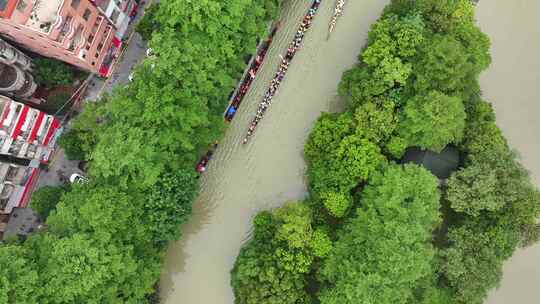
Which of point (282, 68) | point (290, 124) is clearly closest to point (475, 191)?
point (290, 124)

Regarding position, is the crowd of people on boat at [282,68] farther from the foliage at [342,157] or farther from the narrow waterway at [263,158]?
the foliage at [342,157]

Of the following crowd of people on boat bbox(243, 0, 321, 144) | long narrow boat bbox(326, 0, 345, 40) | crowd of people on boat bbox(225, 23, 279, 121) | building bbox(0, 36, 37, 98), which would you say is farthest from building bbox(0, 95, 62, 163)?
long narrow boat bbox(326, 0, 345, 40)

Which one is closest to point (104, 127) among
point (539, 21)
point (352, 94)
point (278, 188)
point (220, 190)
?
point (220, 190)

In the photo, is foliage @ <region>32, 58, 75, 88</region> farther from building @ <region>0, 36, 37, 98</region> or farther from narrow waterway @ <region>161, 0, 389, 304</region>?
narrow waterway @ <region>161, 0, 389, 304</region>

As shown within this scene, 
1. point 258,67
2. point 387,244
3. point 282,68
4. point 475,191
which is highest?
point 282,68

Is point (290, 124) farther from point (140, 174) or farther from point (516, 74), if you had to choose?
point (516, 74)

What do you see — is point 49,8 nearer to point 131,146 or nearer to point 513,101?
point 131,146

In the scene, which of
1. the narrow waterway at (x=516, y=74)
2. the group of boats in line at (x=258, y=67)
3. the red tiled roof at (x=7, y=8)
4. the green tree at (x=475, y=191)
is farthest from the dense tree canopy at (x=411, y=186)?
the red tiled roof at (x=7, y=8)
